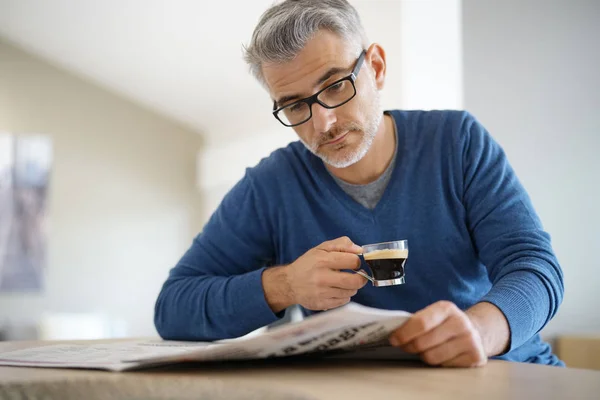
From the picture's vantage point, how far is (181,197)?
7156 mm

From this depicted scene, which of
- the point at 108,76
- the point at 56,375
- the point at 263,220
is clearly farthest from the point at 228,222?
the point at 108,76

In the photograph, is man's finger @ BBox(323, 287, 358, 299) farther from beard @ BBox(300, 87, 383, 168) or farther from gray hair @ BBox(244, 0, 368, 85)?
gray hair @ BBox(244, 0, 368, 85)

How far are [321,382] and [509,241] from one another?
633mm

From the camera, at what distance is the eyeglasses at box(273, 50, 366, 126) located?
1468 mm

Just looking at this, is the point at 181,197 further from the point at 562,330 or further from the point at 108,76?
the point at 562,330

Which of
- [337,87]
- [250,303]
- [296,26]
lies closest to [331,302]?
[250,303]

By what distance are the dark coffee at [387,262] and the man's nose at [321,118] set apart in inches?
15.9

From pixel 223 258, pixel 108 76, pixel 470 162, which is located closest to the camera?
pixel 470 162

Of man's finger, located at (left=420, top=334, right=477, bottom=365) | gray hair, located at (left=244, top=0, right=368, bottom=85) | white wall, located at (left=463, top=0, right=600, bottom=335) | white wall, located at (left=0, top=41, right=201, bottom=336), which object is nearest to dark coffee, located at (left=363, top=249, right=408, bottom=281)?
man's finger, located at (left=420, top=334, right=477, bottom=365)

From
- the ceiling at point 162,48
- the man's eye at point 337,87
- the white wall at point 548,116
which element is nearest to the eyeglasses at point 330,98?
the man's eye at point 337,87

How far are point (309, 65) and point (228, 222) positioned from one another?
17.7 inches

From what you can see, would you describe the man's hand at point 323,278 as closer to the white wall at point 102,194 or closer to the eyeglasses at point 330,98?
the eyeglasses at point 330,98

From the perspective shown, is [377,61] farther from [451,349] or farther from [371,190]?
[451,349]

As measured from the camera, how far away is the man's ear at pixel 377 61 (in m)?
1.62
